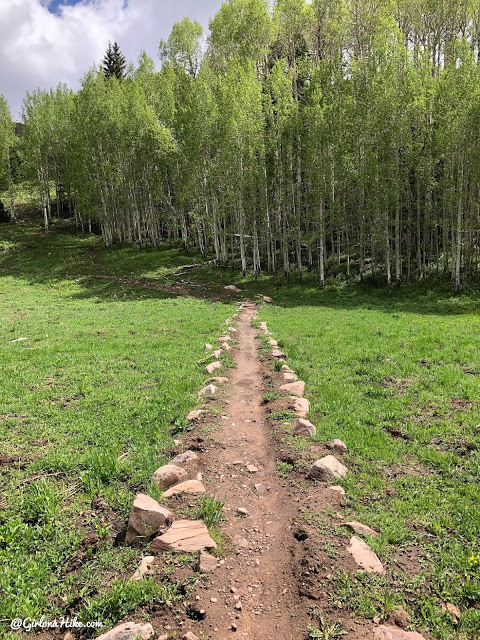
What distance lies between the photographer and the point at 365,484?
21.3ft

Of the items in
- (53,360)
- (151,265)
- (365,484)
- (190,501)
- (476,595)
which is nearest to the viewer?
(476,595)

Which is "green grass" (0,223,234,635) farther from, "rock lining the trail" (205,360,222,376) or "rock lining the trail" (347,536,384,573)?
"rock lining the trail" (347,536,384,573)

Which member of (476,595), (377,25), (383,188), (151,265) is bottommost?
(476,595)

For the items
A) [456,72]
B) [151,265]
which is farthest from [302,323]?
[151,265]

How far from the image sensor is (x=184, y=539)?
17.1 ft

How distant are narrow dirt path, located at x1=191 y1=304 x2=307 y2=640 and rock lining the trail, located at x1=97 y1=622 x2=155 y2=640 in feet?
1.99

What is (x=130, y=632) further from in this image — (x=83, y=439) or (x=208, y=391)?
(x=208, y=391)

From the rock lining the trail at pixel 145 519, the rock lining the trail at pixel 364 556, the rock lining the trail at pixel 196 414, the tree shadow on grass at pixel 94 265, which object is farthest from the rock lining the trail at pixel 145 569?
the tree shadow on grass at pixel 94 265

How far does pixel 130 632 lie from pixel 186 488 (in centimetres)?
244

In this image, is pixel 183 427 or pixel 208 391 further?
pixel 208 391

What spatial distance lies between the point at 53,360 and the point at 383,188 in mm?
27733

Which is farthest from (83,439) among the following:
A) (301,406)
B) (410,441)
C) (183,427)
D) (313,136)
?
(313,136)

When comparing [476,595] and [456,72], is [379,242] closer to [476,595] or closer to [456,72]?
[456,72]

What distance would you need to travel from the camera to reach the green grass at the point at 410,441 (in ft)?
14.8
